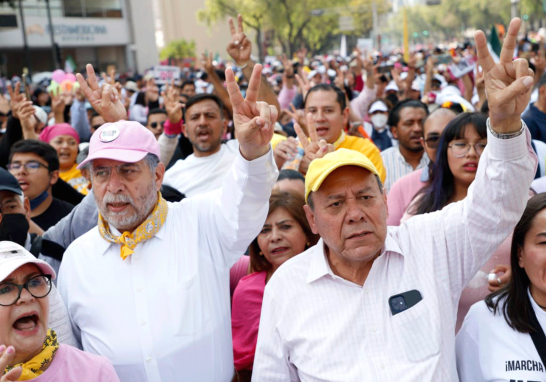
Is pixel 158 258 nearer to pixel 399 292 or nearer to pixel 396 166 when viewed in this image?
pixel 399 292

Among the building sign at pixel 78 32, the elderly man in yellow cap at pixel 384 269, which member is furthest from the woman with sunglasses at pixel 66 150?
the building sign at pixel 78 32

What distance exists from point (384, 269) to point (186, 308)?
823mm

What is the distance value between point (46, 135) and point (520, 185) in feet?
15.5

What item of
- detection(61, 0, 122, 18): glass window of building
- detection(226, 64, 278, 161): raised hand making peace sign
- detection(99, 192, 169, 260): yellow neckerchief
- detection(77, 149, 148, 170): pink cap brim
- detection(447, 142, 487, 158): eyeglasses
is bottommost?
detection(99, 192, 169, 260): yellow neckerchief

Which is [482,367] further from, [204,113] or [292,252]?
[204,113]

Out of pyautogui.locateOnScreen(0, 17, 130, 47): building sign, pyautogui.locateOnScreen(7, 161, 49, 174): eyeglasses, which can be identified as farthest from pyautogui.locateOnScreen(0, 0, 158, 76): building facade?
pyautogui.locateOnScreen(7, 161, 49, 174): eyeglasses

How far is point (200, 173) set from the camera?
498cm

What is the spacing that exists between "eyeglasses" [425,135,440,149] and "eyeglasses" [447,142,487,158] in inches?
31.0

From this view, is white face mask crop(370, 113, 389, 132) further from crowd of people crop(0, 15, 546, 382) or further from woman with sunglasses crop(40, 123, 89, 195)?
crowd of people crop(0, 15, 546, 382)

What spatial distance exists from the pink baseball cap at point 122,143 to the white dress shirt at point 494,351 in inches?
60.2

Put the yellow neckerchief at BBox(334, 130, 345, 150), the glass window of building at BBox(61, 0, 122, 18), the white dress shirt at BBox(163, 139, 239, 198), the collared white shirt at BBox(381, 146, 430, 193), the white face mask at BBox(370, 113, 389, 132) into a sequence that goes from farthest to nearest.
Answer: the glass window of building at BBox(61, 0, 122, 18) < the white face mask at BBox(370, 113, 389, 132) < the collared white shirt at BBox(381, 146, 430, 193) < the white dress shirt at BBox(163, 139, 239, 198) < the yellow neckerchief at BBox(334, 130, 345, 150)

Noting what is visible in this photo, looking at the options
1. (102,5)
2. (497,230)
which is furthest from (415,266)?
(102,5)

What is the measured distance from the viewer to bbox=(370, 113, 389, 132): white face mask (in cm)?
727

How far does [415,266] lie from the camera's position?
234 cm
